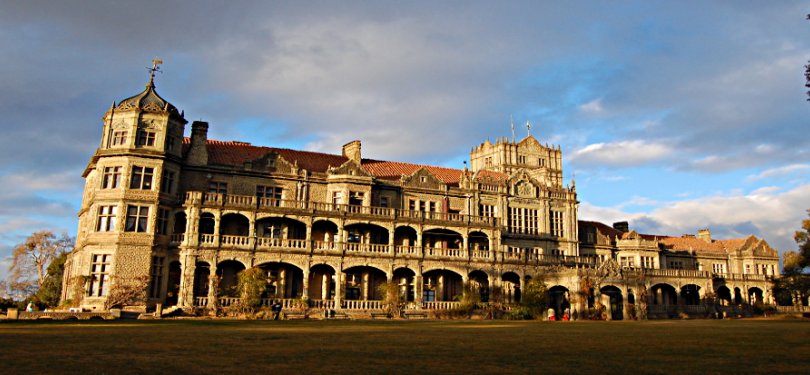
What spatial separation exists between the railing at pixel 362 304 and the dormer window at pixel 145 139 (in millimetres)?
16546

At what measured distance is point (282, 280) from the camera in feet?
152

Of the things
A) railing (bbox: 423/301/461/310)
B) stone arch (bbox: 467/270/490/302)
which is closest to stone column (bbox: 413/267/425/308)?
railing (bbox: 423/301/461/310)

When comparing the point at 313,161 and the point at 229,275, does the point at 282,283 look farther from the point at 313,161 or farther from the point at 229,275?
the point at 313,161

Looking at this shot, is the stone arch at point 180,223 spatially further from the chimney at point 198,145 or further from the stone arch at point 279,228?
the stone arch at point 279,228

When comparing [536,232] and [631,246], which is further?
[631,246]

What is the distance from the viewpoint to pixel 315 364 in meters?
12.7

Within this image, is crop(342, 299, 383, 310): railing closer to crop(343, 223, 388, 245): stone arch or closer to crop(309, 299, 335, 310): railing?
crop(309, 299, 335, 310): railing

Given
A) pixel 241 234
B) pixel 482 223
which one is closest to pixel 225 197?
pixel 241 234

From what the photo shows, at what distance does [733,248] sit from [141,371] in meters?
72.7

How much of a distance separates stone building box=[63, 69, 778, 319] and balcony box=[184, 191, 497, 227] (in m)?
0.09

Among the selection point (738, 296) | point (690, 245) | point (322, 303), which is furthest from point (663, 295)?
point (322, 303)

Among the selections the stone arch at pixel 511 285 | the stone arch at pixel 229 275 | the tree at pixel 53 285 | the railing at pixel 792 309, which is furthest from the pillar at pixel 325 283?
the railing at pixel 792 309

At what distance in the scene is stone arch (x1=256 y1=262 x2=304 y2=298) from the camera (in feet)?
152

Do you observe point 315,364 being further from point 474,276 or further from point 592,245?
point 592,245
